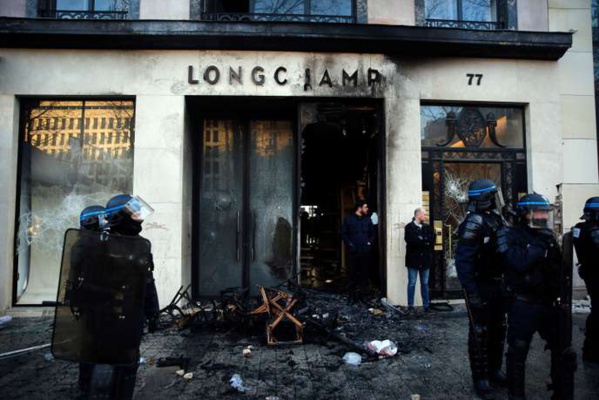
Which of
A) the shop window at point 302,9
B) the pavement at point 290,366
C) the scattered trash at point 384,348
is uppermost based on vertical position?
the shop window at point 302,9

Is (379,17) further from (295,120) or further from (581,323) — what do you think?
(581,323)

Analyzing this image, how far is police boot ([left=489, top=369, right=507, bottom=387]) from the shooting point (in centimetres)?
391

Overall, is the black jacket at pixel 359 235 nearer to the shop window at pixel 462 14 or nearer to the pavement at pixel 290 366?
the pavement at pixel 290 366

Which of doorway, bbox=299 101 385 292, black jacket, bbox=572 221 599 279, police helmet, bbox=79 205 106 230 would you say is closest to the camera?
police helmet, bbox=79 205 106 230

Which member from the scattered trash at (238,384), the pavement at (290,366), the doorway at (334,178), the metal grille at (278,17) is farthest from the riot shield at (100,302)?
the metal grille at (278,17)

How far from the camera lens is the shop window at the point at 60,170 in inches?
289

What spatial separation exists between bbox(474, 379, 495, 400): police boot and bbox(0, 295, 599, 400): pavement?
0.10 meters

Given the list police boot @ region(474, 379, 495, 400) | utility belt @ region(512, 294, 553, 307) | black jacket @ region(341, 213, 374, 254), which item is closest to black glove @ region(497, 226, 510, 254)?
utility belt @ region(512, 294, 553, 307)

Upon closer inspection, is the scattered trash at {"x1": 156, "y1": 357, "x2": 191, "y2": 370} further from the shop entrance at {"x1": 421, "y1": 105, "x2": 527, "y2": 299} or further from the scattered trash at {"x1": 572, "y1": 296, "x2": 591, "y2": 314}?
the scattered trash at {"x1": 572, "y1": 296, "x2": 591, "y2": 314}

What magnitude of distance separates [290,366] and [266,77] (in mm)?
5350

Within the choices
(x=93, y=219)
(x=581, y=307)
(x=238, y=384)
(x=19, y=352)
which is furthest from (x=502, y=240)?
(x=19, y=352)

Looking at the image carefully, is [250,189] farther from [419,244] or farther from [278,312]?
[419,244]

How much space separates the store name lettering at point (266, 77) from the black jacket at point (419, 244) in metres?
3.02

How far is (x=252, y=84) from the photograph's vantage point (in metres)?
7.41
